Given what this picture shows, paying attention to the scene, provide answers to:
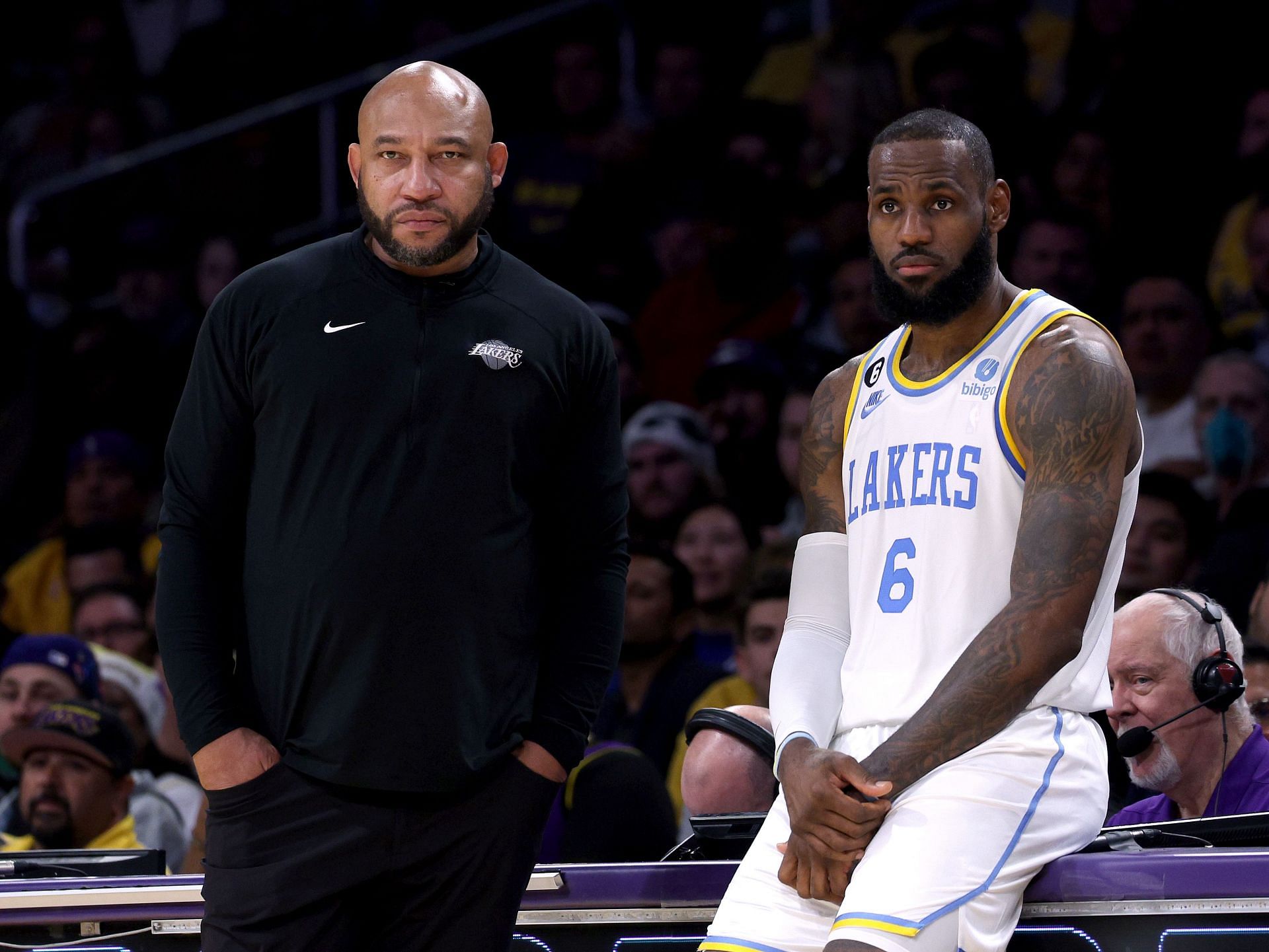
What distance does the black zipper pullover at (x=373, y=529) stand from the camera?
8.65 feet

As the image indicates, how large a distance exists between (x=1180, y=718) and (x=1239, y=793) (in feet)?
0.64

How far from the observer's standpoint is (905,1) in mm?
8391

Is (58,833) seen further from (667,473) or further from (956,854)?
(956,854)

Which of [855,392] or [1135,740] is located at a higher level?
[855,392]

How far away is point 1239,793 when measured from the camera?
3.60 m

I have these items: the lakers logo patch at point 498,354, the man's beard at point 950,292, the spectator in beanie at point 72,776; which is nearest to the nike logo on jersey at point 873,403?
the man's beard at point 950,292

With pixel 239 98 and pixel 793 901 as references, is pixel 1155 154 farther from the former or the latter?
pixel 239 98

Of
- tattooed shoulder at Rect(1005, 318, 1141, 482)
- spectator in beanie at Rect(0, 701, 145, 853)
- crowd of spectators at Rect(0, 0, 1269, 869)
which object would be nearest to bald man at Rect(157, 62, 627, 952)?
tattooed shoulder at Rect(1005, 318, 1141, 482)

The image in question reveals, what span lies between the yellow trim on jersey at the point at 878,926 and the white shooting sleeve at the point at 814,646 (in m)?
0.37

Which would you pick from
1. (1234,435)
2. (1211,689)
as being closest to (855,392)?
(1211,689)

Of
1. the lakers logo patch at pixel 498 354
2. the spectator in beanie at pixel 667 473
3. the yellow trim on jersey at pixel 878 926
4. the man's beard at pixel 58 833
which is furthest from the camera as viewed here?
the spectator in beanie at pixel 667 473

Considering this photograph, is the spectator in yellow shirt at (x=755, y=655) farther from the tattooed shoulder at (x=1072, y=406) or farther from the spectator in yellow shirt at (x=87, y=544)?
the spectator in yellow shirt at (x=87, y=544)

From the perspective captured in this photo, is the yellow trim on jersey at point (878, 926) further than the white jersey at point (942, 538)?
No

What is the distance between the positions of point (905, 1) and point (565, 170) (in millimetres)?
1884
